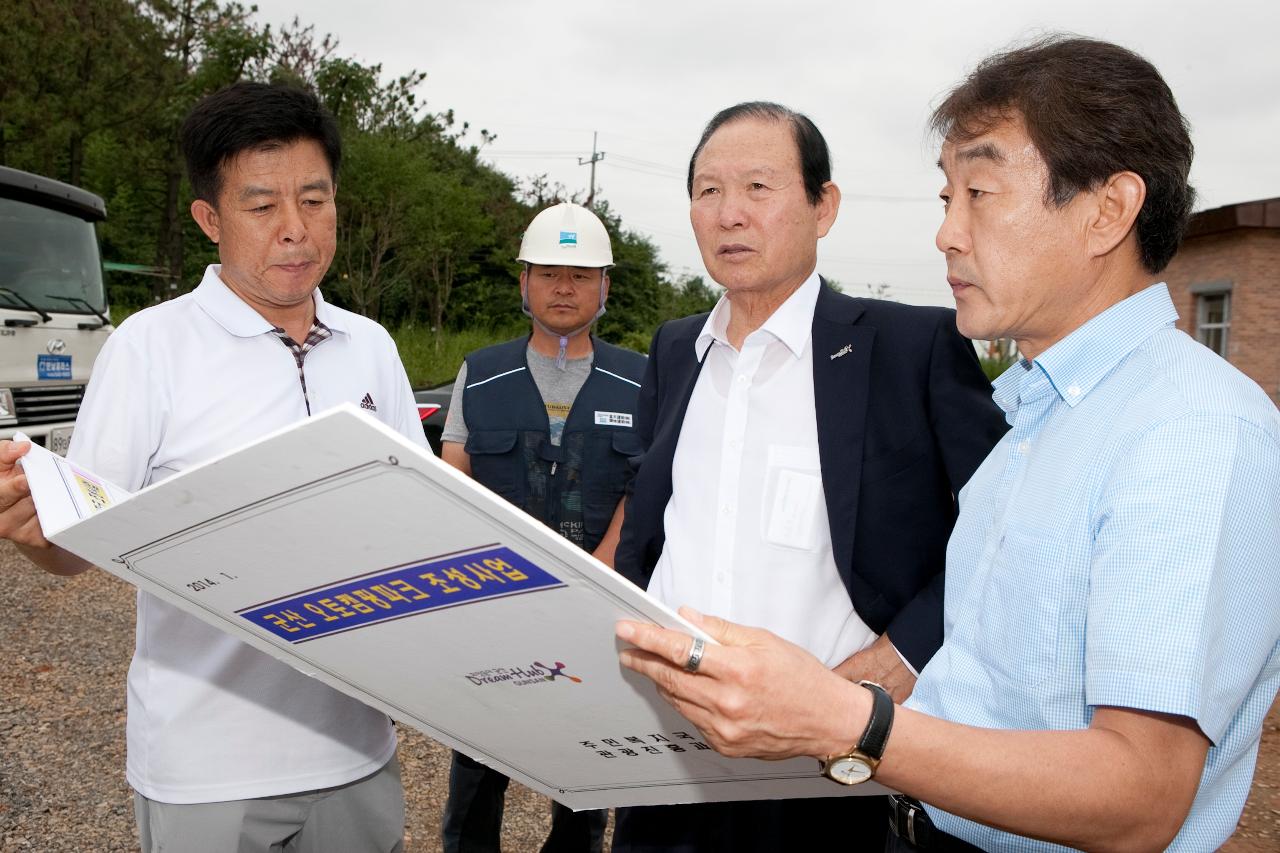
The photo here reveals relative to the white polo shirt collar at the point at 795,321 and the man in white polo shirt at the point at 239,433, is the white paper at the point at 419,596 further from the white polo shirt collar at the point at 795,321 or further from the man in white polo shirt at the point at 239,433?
the white polo shirt collar at the point at 795,321

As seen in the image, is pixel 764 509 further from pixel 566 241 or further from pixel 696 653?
pixel 566 241

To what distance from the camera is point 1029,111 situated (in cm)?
136

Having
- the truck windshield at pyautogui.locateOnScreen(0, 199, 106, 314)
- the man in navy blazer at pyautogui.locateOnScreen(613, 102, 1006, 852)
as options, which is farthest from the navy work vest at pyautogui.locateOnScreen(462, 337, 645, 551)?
the truck windshield at pyautogui.locateOnScreen(0, 199, 106, 314)

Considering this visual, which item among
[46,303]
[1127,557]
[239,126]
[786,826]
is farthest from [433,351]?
[1127,557]

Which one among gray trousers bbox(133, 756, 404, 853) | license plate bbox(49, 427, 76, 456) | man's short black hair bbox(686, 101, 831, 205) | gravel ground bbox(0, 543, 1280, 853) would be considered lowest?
gravel ground bbox(0, 543, 1280, 853)

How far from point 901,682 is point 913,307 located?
849 mm

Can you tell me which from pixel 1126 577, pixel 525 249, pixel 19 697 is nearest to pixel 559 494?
pixel 525 249

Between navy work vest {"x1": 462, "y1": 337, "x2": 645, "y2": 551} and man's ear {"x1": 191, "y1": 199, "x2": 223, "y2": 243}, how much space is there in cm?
146

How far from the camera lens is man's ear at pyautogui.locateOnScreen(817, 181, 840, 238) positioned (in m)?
2.42

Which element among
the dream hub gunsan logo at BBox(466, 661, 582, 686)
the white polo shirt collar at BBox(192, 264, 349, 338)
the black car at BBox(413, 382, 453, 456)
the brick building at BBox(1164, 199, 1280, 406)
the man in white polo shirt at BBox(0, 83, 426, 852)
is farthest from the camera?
the brick building at BBox(1164, 199, 1280, 406)

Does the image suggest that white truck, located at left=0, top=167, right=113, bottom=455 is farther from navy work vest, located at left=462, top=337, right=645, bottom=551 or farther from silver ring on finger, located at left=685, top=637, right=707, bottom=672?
silver ring on finger, located at left=685, top=637, right=707, bottom=672

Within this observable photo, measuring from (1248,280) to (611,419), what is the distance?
19991mm

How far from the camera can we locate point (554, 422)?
359 centimetres

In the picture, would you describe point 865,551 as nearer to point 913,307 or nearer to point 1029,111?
point 913,307
